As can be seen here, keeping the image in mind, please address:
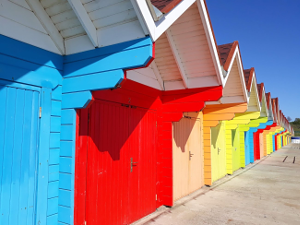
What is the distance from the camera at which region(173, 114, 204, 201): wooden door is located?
632 cm

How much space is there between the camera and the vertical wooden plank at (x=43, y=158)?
282 cm

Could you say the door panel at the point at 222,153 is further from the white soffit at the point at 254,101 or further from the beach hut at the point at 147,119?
the beach hut at the point at 147,119

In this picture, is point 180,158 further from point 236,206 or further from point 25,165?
point 25,165

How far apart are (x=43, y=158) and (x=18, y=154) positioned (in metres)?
0.31

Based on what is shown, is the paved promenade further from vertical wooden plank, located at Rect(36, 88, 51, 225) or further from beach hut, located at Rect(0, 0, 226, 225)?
vertical wooden plank, located at Rect(36, 88, 51, 225)

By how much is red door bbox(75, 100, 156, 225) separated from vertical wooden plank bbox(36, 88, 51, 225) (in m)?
0.68

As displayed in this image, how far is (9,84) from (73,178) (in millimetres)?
1373

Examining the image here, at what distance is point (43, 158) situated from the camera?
2881 mm

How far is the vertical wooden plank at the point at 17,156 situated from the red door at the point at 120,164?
1015 mm

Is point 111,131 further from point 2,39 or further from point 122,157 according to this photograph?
point 2,39

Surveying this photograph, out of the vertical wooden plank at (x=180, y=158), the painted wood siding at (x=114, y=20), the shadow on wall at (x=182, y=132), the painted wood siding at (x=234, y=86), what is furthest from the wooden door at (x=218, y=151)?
the painted wood siding at (x=114, y=20)

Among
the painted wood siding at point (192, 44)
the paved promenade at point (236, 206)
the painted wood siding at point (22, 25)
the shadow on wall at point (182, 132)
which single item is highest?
the painted wood siding at point (192, 44)

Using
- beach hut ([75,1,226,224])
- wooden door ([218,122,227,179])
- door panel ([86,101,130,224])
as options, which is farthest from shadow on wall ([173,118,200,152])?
wooden door ([218,122,227,179])

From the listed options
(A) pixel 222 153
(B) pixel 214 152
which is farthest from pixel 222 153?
(B) pixel 214 152
